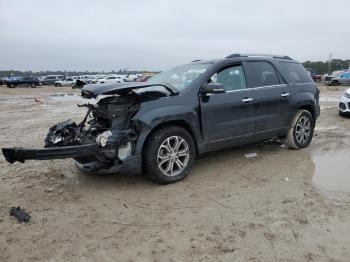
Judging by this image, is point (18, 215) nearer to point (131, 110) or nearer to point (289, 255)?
point (131, 110)

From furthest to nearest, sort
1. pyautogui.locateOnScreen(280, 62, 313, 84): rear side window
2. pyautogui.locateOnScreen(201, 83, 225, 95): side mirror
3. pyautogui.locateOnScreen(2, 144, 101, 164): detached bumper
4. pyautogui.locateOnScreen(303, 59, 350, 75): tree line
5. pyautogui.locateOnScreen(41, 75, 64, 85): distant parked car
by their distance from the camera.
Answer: pyautogui.locateOnScreen(303, 59, 350, 75): tree line, pyautogui.locateOnScreen(41, 75, 64, 85): distant parked car, pyautogui.locateOnScreen(280, 62, 313, 84): rear side window, pyautogui.locateOnScreen(201, 83, 225, 95): side mirror, pyautogui.locateOnScreen(2, 144, 101, 164): detached bumper

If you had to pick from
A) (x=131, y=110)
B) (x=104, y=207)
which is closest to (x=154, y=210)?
(x=104, y=207)

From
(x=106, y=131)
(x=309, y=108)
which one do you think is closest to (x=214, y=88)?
(x=106, y=131)

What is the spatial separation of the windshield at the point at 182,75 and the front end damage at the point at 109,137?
19.1 inches

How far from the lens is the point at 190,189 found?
5504 mm

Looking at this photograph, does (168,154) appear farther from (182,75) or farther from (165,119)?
(182,75)

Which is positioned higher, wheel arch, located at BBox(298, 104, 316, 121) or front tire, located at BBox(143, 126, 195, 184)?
wheel arch, located at BBox(298, 104, 316, 121)

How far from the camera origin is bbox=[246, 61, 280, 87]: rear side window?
683 centimetres

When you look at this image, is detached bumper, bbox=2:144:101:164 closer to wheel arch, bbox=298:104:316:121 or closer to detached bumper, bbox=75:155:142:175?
detached bumper, bbox=75:155:142:175

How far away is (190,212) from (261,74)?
329 cm

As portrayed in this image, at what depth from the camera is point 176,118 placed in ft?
18.7

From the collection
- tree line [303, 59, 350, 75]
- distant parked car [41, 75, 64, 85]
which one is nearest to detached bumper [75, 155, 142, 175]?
distant parked car [41, 75, 64, 85]

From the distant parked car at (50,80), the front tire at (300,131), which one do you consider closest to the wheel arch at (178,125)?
the front tire at (300,131)

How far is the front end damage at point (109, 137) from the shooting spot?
16.8 ft
